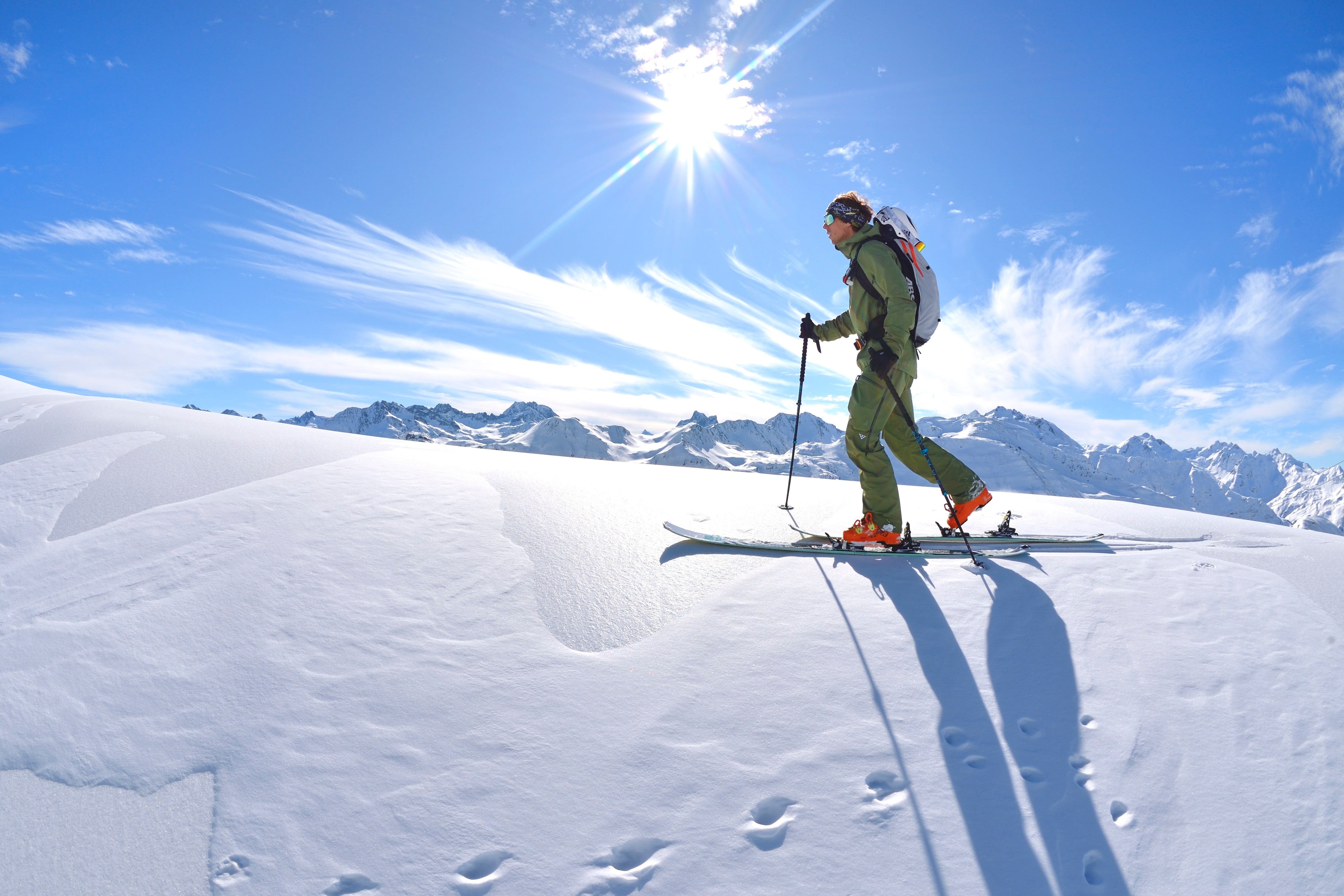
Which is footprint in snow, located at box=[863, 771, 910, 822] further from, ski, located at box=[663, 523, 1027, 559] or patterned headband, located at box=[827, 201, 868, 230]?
patterned headband, located at box=[827, 201, 868, 230]

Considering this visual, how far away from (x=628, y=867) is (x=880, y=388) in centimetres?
410

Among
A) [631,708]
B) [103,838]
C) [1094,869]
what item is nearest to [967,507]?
[1094,869]

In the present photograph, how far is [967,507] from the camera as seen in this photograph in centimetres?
507

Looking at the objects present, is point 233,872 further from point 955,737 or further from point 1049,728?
point 1049,728

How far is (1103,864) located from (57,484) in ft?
20.7

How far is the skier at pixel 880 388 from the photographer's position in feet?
15.4

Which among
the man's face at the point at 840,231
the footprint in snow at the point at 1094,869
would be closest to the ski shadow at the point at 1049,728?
the footprint in snow at the point at 1094,869

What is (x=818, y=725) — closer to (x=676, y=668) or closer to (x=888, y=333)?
(x=676, y=668)

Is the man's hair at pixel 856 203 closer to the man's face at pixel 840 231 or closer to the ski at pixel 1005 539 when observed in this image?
the man's face at pixel 840 231

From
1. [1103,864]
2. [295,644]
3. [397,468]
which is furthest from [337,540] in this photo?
[1103,864]

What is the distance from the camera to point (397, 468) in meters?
5.26

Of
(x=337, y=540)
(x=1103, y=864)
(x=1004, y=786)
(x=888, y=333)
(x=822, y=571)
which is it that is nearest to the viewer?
(x=1103, y=864)

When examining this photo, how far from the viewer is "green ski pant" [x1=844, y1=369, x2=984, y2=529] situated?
15.9ft

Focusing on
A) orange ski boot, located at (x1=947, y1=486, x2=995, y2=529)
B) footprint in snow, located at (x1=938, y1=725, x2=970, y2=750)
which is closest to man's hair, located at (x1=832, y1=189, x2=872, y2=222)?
orange ski boot, located at (x1=947, y1=486, x2=995, y2=529)
